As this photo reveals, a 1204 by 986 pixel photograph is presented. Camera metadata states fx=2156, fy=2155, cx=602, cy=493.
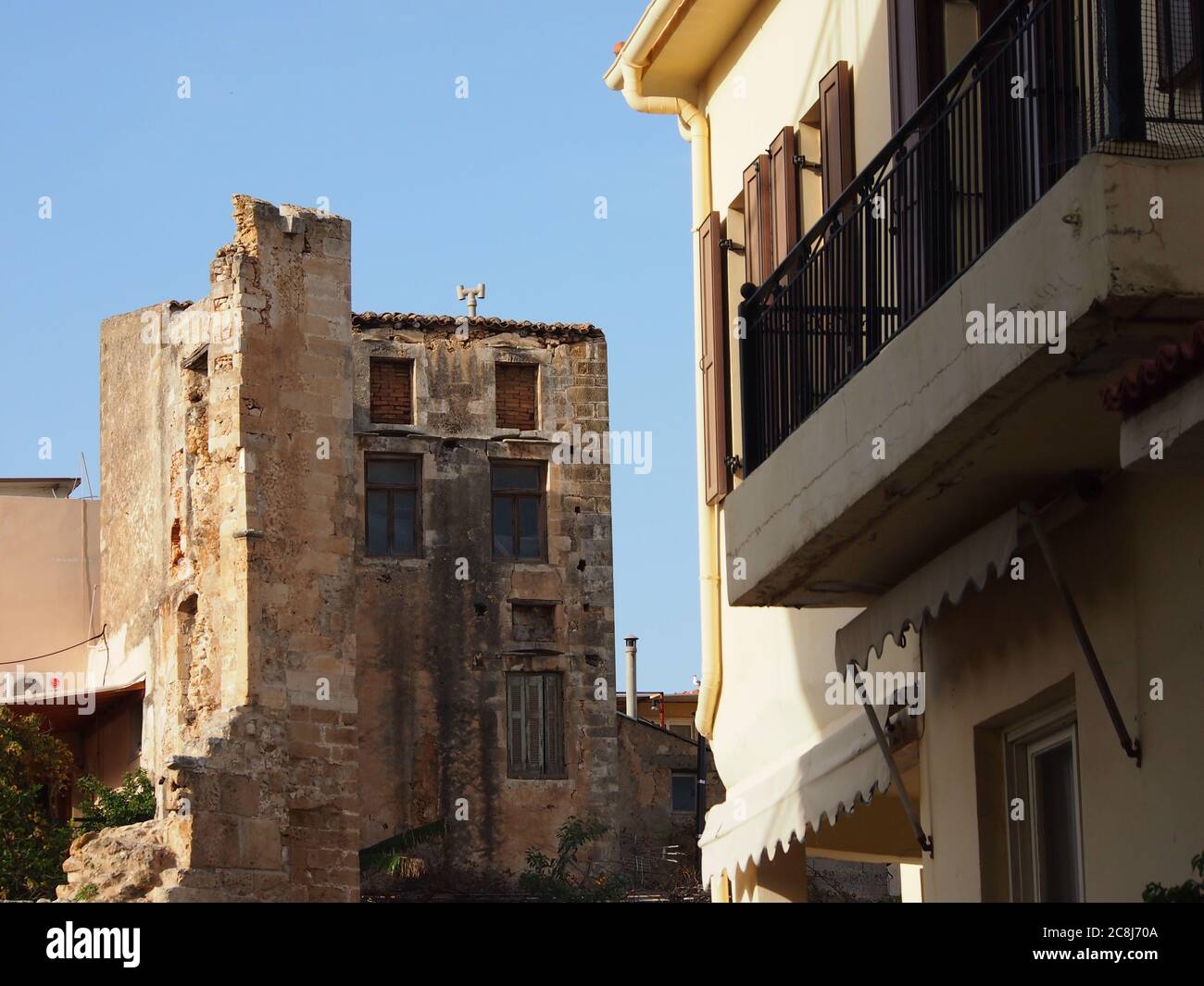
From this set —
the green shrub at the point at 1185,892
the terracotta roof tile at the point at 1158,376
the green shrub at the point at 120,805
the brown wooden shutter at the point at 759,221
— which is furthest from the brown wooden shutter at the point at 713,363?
the green shrub at the point at 120,805

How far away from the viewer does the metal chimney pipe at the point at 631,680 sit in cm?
4222

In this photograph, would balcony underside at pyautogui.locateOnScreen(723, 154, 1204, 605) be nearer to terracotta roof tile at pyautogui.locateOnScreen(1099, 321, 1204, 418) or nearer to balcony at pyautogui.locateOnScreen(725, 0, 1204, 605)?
balcony at pyautogui.locateOnScreen(725, 0, 1204, 605)

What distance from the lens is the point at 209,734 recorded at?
22844mm

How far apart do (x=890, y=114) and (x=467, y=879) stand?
26623 millimetres

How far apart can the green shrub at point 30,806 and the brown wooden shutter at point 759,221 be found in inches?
785

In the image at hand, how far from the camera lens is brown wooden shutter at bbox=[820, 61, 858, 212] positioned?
9.73 metres

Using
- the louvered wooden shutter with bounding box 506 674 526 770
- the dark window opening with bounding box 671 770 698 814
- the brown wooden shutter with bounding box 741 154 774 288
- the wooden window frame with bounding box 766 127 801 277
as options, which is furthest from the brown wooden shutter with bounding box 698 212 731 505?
the dark window opening with bounding box 671 770 698 814

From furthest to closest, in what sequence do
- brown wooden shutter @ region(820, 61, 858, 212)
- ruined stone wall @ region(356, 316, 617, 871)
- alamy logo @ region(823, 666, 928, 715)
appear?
ruined stone wall @ region(356, 316, 617, 871) < brown wooden shutter @ region(820, 61, 858, 212) < alamy logo @ region(823, 666, 928, 715)

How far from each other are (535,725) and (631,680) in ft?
21.7

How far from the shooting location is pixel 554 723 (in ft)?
119

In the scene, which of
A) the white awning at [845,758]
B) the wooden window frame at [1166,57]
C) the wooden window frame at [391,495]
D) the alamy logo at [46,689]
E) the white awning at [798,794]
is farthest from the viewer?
the wooden window frame at [391,495]

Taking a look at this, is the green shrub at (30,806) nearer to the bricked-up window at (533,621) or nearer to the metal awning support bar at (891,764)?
the bricked-up window at (533,621)

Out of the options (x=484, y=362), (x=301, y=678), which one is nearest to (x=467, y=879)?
(x=484, y=362)
